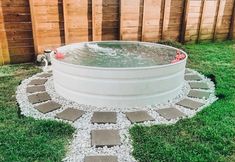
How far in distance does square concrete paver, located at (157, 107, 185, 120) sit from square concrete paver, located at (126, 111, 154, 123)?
0.21m

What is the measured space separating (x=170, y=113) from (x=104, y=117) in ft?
3.07

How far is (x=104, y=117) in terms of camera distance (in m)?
3.31

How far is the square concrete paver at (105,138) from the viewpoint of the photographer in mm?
2729

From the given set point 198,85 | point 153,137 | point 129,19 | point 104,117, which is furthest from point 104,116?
point 129,19

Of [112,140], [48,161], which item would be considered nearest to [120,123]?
[112,140]

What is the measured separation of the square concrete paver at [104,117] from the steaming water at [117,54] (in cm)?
93

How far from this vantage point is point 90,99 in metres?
3.67

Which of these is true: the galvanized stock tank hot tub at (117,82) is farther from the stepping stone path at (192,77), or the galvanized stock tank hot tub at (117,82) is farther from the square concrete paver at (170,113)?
the stepping stone path at (192,77)

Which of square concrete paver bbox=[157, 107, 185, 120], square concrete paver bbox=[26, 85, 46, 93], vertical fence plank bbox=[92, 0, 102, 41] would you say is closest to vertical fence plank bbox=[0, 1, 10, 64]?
square concrete paver bbox=[26, 85, 46, 93]

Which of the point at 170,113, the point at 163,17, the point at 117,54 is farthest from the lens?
the point at 163,17

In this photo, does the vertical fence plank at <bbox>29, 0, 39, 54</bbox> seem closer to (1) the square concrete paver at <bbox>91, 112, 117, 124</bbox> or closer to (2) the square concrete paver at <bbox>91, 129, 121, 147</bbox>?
(1) the square concrete paver at <bbox>91, 112, 117, 124</bbox>

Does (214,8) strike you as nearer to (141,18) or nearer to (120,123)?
(141,18)

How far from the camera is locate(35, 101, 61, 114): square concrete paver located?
3.47 metres

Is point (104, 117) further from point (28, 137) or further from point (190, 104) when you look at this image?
point (190, 104)
